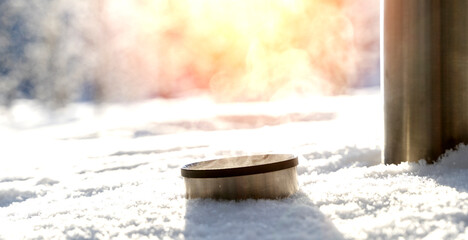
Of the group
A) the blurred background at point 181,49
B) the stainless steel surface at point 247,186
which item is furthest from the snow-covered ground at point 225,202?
the blurred background at point 181,49

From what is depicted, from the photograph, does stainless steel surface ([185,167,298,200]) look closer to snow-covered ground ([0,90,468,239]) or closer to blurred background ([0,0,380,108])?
snow-covered ground ([0,90,468,239])

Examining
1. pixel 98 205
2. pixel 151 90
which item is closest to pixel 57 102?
pixel 151 90

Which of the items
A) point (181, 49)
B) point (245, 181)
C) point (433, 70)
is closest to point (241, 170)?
point (245, 181)

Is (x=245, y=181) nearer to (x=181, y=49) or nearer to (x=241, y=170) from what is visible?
(x=241, y=170)

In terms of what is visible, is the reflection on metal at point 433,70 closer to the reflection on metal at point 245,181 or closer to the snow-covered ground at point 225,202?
the snow-covered ground at point 225,202

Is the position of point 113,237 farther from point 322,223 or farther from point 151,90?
point 151,90
